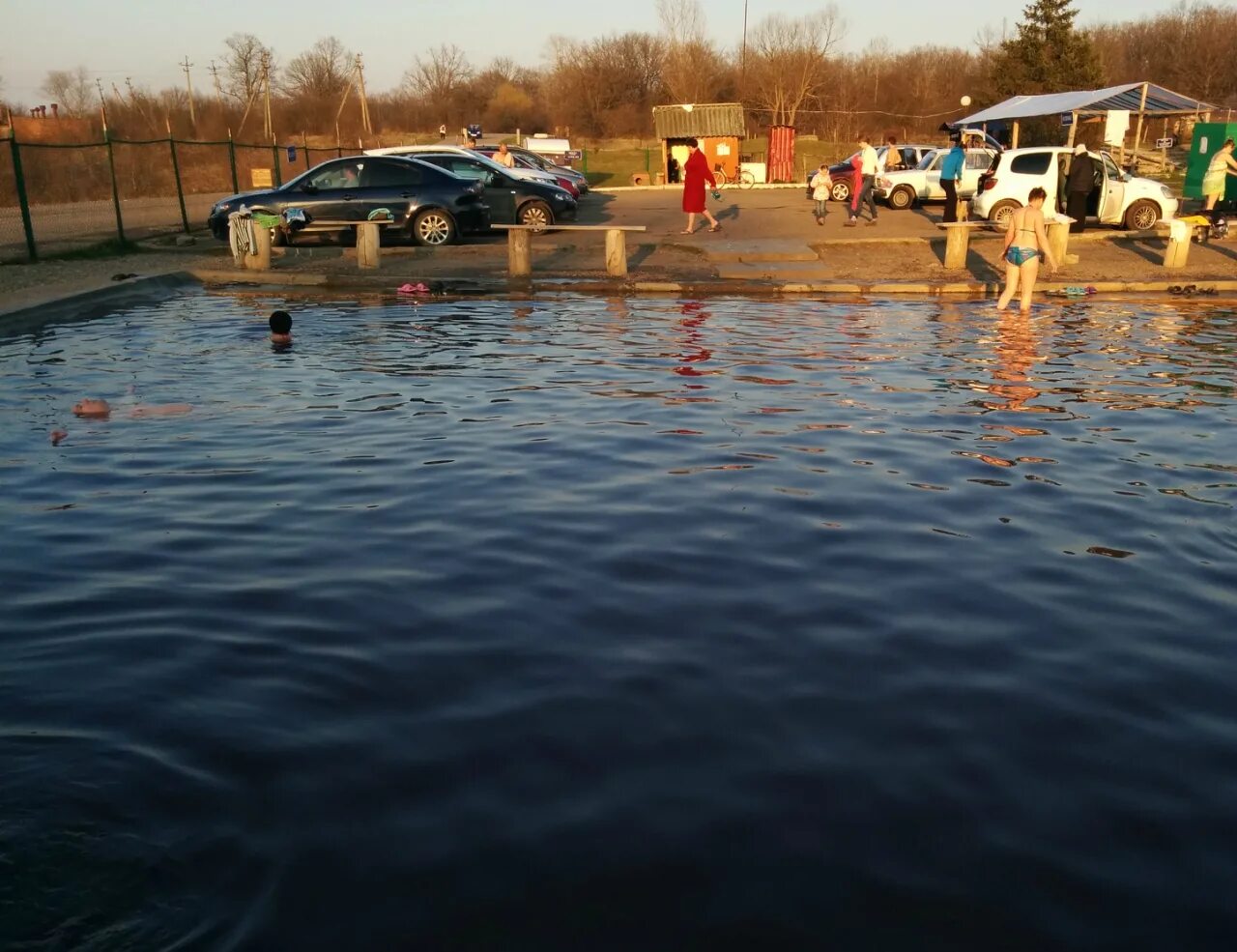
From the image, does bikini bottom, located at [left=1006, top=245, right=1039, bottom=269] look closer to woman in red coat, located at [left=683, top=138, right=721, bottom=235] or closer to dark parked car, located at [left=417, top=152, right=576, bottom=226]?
woman in red coat, located at [left=683, top=138, right=721, bottom=235]

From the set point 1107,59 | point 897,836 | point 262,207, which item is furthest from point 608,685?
point 1107,59

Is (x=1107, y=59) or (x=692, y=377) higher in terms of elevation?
(x=1107, y=59)

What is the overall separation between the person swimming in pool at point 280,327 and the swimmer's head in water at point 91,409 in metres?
3.42

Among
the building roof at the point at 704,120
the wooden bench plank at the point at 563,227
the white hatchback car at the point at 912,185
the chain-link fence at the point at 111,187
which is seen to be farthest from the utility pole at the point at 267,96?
the wooden bench plank at the point at 563,227

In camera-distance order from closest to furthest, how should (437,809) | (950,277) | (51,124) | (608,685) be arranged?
1. (437,809)
2. (608,685)
3. (950,277)
4. (51,124)

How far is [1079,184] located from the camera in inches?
901

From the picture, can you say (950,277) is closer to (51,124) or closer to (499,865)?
(499,865)

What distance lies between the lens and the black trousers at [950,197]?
26.1 meters

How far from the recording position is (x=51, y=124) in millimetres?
51438

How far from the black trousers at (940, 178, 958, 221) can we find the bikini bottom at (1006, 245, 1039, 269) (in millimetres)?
11766

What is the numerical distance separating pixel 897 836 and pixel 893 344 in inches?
397

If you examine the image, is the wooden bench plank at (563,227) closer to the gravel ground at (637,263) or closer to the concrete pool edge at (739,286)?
the gravel ground at (637,263)

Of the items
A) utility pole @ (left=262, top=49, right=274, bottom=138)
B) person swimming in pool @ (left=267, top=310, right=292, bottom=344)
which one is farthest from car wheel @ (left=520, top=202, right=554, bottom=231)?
utility pole @ (left=262, top=49, right=274, bottom=138)

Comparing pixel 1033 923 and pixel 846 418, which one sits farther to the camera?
pixel 846 418
